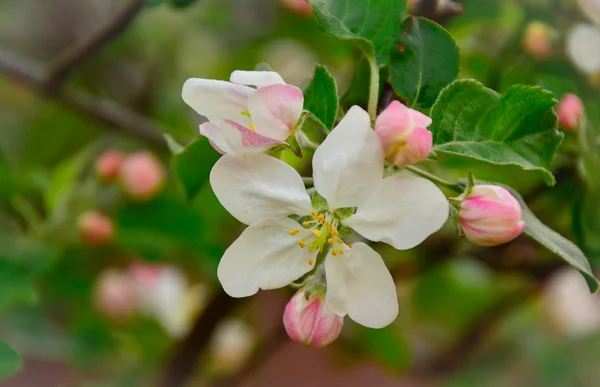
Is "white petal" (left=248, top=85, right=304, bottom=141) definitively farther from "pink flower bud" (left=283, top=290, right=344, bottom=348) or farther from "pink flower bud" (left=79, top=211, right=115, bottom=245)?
"pink flower bud" (left=79, top=211, right=115, bottom=245)

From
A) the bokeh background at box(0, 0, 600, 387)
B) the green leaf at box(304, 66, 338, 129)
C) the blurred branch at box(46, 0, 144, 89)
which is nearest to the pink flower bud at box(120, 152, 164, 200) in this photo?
the bokeh background at box(0, 0, 600, 387)

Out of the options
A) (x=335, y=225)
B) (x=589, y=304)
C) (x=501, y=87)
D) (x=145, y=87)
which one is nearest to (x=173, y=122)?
(x=145, y=87)

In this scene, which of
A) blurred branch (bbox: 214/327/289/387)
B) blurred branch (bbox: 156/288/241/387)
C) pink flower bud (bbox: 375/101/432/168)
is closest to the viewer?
pink flower bud (bbox: 375/101/432/168)

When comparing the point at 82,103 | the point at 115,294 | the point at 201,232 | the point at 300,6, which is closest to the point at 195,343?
the point at 115,294

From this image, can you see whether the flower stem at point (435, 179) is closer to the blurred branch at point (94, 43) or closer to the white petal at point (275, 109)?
the white petal at point (275, 109)

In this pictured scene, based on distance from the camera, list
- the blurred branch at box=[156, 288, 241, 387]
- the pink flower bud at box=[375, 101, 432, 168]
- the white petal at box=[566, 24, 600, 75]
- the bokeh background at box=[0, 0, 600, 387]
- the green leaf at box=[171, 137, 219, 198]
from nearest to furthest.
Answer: the pink flower bud at box=[375, 101, 432, 168] < the green leaf at box=[171, 137, 219, 198] < the white petal at box=[566, 24, 600, 75] < the bokeh background at box=[0, 0, 600, 387] < the blurred branch at box=[156, 288, 241, 387]

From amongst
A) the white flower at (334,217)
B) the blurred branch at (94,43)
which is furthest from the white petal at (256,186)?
the blurred branch at (94,43)
